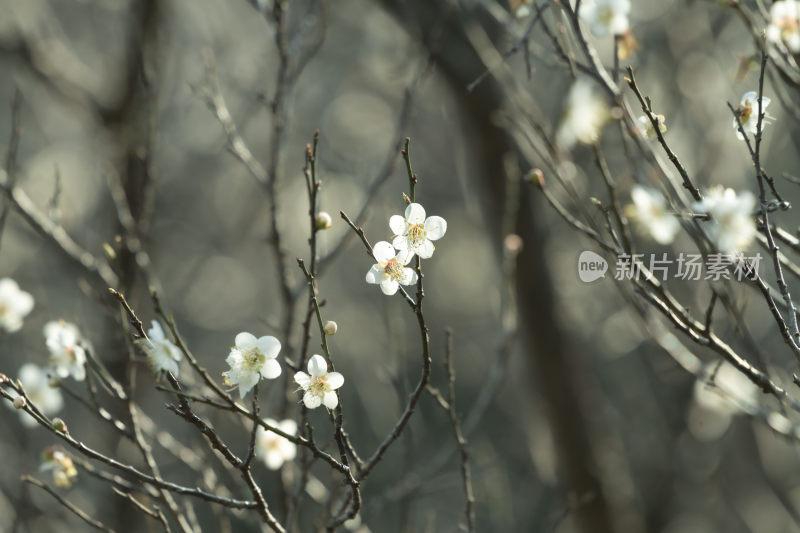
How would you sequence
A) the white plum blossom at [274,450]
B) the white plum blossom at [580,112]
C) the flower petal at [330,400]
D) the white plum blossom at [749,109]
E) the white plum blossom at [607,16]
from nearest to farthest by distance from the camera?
1. the flower petal at [330,400]
2. the white plum blossom at [749,109]
3. the white plum blossom at [607,16]
4. the white plum blossom at [274,450]
5. the white plum blossom at [580,112]

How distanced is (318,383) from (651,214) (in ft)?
3.12

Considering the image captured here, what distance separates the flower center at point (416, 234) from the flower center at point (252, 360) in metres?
0.41

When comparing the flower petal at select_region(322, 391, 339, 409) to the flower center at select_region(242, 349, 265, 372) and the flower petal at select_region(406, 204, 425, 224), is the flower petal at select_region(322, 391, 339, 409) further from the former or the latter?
the flower petal at select_region(406, 204, 425, 224)

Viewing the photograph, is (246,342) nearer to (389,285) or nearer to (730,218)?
(389,285)

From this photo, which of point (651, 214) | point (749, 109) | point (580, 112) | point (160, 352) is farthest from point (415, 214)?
point (580, 112)

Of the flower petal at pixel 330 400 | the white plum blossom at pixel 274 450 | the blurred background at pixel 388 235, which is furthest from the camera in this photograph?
the blurred background at pixel 388 235

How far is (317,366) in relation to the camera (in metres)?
1.37

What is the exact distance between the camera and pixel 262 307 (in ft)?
26.3

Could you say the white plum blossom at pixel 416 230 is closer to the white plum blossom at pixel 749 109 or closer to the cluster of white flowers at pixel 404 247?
the cluster of white flowers at pixel 404 247

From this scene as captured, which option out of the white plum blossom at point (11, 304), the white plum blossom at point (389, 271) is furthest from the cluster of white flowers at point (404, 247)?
the white plum blossom at point (11, 304)

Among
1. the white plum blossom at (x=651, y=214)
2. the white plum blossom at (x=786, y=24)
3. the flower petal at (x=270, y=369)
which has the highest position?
the white plum blossom at (x=786, y=24)

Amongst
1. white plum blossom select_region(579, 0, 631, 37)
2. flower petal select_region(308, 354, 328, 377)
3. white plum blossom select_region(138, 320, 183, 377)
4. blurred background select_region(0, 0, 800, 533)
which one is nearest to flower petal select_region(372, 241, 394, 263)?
flower petal select_region(308, 354, 328, 377)

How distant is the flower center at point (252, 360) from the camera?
57.2 inches

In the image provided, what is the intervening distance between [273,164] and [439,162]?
4.88 m
